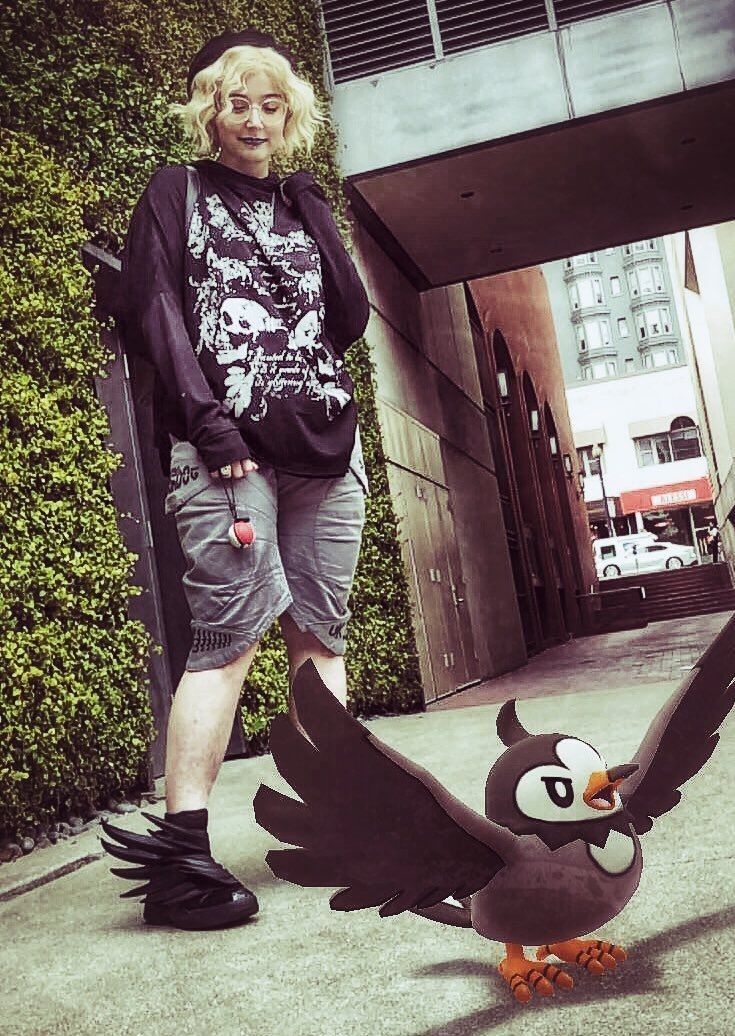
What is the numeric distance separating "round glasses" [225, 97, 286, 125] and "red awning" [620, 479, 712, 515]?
42.9 metres

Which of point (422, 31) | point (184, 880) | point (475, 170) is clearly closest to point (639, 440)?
point (475, 170)

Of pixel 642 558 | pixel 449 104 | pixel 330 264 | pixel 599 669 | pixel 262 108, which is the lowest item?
pixel 599 669

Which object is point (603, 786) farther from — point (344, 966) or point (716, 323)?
point (716, 323)

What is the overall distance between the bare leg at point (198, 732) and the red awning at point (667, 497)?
43.0 m

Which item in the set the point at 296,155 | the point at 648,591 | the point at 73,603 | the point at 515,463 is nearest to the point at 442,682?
the point at 296,155

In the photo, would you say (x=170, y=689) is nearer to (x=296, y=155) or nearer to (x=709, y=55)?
(x=296, y=155)

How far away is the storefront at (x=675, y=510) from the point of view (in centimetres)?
4328

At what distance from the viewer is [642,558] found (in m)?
35.8

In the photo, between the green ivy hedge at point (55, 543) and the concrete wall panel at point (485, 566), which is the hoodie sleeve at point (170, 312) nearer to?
the green ivy hedge at point (55, 543)

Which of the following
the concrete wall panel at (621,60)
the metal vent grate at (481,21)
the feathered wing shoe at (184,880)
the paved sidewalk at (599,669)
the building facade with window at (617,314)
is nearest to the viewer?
the feathered wing shoe at (184,880)

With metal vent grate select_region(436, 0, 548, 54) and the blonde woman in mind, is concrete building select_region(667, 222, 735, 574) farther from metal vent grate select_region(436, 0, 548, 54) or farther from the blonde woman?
the blonde woman

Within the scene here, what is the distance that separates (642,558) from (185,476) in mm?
35205

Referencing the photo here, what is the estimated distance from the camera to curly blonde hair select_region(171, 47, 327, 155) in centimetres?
212

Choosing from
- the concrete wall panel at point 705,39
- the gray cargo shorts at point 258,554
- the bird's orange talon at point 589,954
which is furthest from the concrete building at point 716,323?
the bird's orange talon at point 589,954
